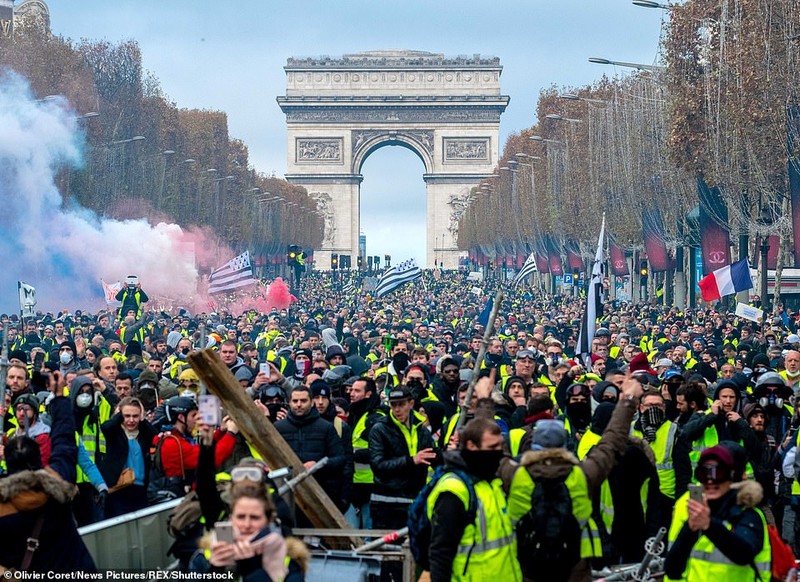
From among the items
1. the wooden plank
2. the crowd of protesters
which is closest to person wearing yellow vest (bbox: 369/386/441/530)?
the crowd of protesters

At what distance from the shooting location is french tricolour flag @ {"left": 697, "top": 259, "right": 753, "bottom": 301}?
1068 inches

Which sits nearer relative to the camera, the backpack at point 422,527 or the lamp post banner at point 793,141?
the backpack at point 422,527

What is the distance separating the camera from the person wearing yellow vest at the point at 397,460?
400 inches

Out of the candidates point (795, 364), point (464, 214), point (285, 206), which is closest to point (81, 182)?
point (795, 364)

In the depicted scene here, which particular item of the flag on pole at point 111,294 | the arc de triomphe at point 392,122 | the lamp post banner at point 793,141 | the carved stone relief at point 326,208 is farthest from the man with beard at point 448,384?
the carved stone relief at point 326,208

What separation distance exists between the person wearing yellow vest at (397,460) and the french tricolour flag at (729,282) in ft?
56.9

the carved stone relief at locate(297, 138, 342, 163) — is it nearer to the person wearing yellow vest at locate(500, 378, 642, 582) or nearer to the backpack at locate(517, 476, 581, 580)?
the person wearing yellow vest at locate(500, 378, 642, 582)

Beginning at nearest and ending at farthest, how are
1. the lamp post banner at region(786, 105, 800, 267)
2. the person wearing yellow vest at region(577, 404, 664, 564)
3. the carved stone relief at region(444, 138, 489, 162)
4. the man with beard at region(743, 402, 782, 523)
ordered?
the person wearing yellow vest at region(577, 404, 664, 564) → the man with beard at region(743, 402, 782, 523) → the lamp post banner at region(786, 105, 800, 267) → the carved stone relief at region(444, 138, 489, 162)

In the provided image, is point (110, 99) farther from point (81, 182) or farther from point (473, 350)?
point (473, 350)

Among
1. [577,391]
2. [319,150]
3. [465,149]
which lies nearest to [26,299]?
[577,391]

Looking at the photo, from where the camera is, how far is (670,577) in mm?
6738

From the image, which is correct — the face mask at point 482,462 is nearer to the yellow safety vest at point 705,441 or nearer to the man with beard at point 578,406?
the man with beard at point 578,406

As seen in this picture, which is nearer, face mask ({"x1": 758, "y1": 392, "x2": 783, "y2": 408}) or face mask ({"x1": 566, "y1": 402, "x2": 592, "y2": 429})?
face mask ({"x1": 566, "y1": 402, "x2": 592, "y2": 429})

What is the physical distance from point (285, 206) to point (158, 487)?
91763 mm
